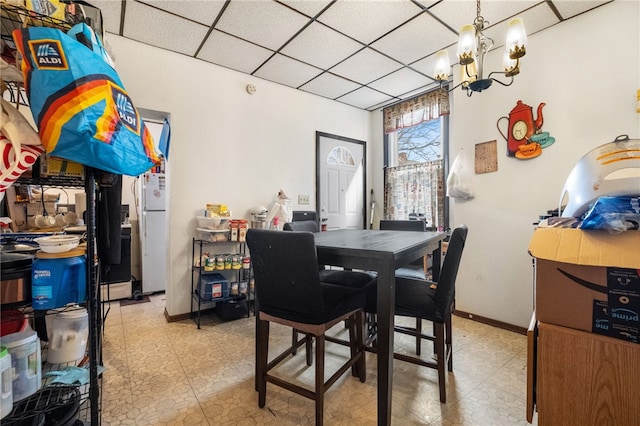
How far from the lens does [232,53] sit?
2.79 meters

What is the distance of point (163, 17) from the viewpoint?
2.26m

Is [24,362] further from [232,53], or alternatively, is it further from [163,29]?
[232,53]

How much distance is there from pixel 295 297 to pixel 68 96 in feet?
3.72

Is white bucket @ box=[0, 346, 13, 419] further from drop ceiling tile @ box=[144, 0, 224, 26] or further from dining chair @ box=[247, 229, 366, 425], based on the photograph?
drop ceiling tile @ box=[144, 0, 224, 26]

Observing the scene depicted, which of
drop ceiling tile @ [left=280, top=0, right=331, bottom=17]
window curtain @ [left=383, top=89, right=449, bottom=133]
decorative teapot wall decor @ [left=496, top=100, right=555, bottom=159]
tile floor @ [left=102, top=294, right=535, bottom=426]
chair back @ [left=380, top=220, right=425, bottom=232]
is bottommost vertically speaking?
tile floor @ [left=102, top=294, right=535, bottom=426]

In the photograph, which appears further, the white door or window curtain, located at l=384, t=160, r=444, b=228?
the white door

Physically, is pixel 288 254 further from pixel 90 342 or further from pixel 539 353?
pixel 539 353

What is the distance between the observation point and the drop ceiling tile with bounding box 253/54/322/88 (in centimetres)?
297

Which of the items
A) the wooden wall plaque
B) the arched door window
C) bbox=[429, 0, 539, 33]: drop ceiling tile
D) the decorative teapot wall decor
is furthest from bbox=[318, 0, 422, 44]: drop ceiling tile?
the arched door window

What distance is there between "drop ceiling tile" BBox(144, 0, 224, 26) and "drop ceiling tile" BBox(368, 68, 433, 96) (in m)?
2.00

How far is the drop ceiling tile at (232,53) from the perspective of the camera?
101 inches

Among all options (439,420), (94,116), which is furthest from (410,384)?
(94,116)

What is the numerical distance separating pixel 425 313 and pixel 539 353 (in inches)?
27.0

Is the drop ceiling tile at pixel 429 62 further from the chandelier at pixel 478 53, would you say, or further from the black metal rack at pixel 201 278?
the black metal rack at pixel 201 278
